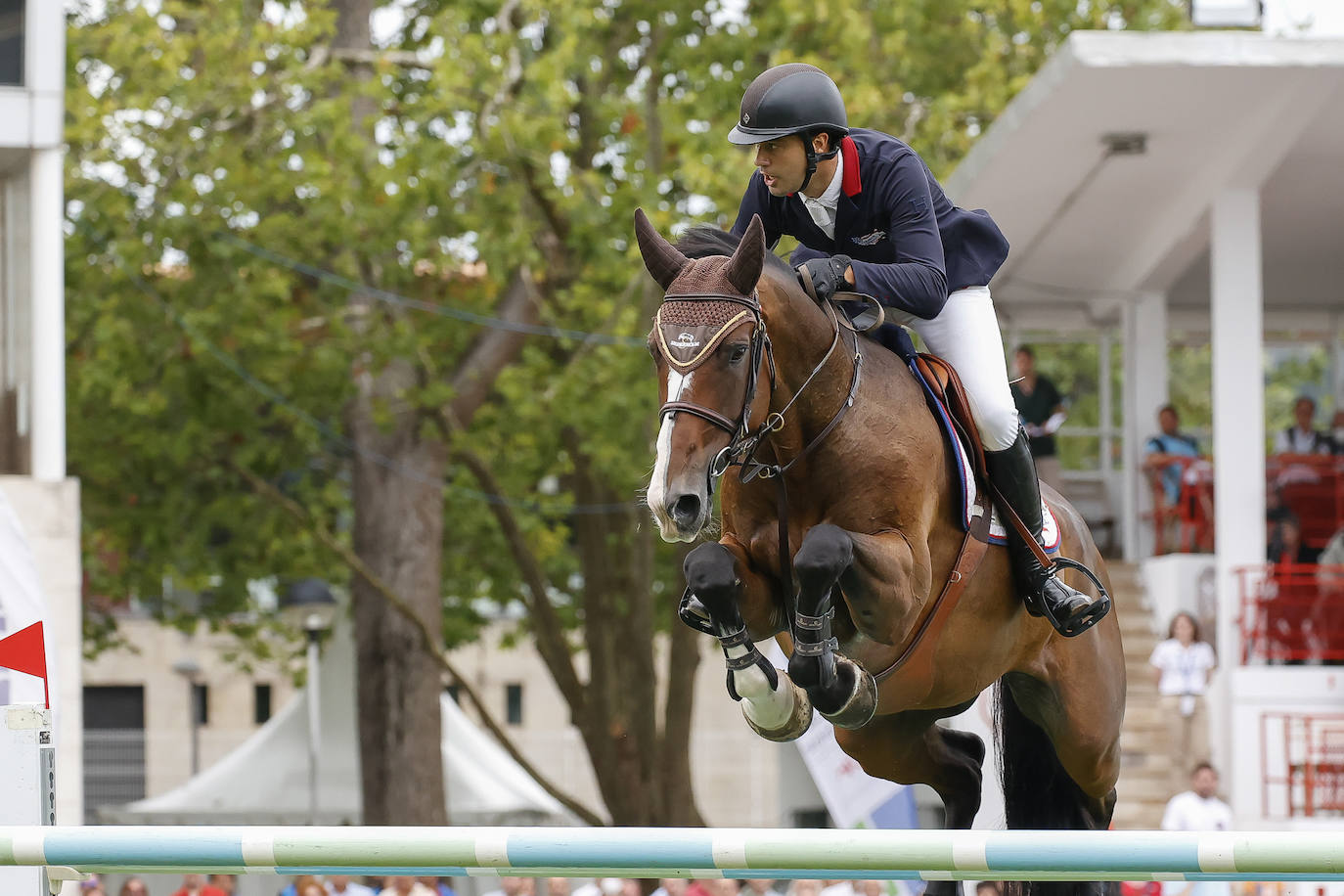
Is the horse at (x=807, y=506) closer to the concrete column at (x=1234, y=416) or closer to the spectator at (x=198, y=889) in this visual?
the spectator at (x=198, y=889)

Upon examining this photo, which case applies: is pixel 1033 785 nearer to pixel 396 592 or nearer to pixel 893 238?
pixel 893 238

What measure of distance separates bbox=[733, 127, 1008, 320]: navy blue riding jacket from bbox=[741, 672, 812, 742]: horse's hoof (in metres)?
1.10

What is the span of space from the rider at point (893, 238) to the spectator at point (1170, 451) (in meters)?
11.1

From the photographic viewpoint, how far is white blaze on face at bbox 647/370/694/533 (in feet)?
14.8

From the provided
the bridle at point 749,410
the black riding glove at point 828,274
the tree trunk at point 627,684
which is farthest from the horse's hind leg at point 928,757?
the tree trunk at point 627,684

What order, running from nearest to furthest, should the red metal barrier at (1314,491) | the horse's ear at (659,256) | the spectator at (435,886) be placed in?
the horse's ear at (659,256) → the spectator at (435,886) → the red metal barrier at (1314,491)

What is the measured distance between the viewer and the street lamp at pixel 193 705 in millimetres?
31922

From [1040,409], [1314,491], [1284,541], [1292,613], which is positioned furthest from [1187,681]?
[1314,491]

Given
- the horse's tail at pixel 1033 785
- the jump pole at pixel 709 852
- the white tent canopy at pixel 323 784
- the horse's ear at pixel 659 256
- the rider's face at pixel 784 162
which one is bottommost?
the white tent canopy at pixel 323 784

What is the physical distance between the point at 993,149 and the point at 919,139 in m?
3.66

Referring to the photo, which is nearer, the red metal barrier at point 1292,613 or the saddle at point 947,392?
the saddle at point 947,392

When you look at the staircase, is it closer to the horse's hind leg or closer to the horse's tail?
the horse's tail

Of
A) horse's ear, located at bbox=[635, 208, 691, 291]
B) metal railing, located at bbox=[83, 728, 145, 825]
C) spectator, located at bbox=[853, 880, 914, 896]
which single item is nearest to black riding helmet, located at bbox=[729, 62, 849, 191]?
horse's ear, located at bbox=[635, 208, 691, 291]

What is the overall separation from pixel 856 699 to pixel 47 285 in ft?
33.7
